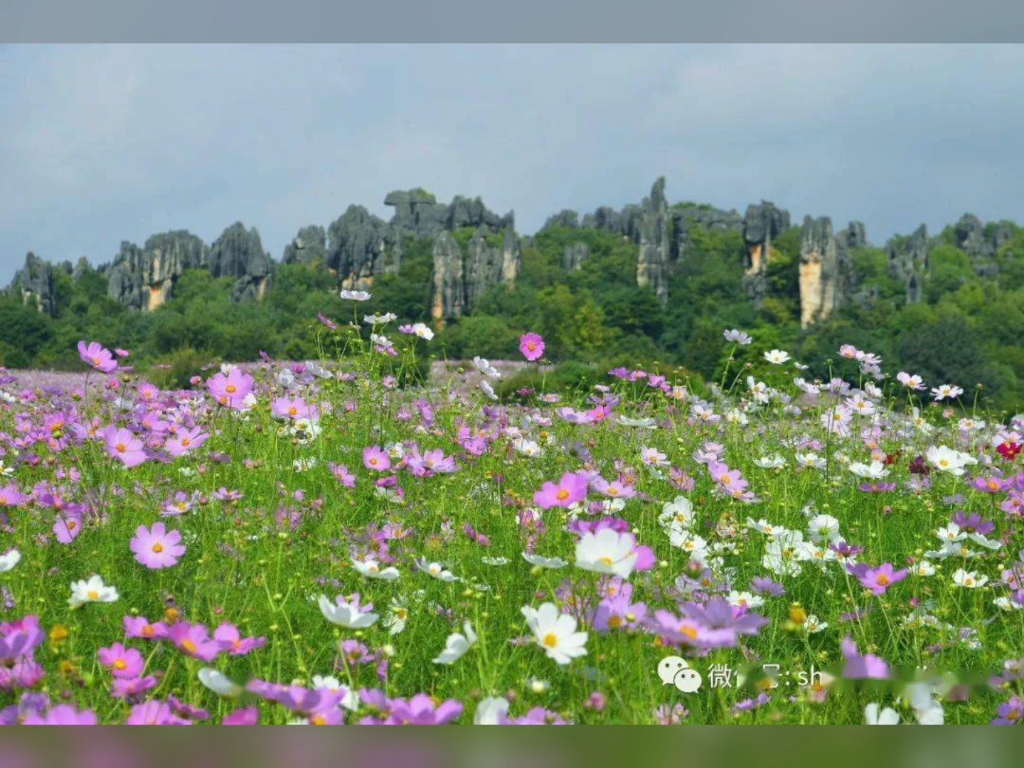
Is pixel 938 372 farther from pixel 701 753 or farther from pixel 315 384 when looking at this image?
pixel 701 753

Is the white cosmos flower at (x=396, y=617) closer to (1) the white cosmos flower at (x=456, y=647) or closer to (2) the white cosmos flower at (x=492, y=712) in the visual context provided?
(1) the white cosmos flower at (x=456, y=647)

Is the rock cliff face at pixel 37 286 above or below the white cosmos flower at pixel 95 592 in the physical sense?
above

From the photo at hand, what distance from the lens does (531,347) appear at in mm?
2844

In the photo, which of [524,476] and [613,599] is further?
[524,476]

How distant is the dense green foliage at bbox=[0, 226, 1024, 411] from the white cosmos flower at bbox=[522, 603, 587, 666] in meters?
9.05

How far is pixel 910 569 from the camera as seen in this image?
206cm

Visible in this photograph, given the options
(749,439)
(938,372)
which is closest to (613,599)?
(749,439)

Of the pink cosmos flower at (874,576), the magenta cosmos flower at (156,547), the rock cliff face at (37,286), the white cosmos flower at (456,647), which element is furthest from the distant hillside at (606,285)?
the white cosmos flower at (456,647)

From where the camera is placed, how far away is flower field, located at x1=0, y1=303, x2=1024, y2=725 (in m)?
1.13

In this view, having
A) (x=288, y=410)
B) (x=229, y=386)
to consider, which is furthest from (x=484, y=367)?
(x=229, y=386)

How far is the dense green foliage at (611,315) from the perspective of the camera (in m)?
16.7

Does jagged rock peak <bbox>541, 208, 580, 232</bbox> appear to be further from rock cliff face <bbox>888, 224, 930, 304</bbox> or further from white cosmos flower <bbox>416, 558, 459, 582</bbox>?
white cosmos flower <bbox>416, 558, 459, 582</bbox>

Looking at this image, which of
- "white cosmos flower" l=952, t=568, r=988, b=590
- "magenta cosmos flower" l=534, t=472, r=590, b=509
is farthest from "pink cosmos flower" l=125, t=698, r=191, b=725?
"white cosmos flower" l=952, t=568, r=988, b=590

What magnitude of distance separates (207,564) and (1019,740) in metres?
1.36
